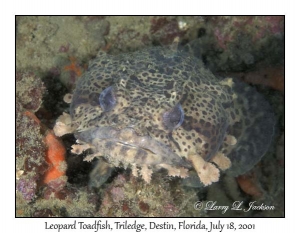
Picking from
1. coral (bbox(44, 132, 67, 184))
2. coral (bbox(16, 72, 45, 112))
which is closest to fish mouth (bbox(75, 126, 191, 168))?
coral (bbox(44, 132, 67, 184))

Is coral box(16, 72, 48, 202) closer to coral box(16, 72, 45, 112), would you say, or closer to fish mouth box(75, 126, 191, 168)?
coral box(16, 72, 45, 112)

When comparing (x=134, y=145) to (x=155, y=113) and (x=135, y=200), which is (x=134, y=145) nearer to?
(x=155, y=113)

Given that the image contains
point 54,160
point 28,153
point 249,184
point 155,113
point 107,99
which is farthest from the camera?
point 249,184

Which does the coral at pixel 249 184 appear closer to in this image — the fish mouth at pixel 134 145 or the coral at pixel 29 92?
the fish mouth at pixel 134 145

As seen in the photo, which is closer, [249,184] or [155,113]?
Answer: [155,113]

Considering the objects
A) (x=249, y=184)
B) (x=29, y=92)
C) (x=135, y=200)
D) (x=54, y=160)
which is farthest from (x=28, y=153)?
(x=249, y=184)

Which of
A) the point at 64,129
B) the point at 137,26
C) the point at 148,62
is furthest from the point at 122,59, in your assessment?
the point at 137,26
